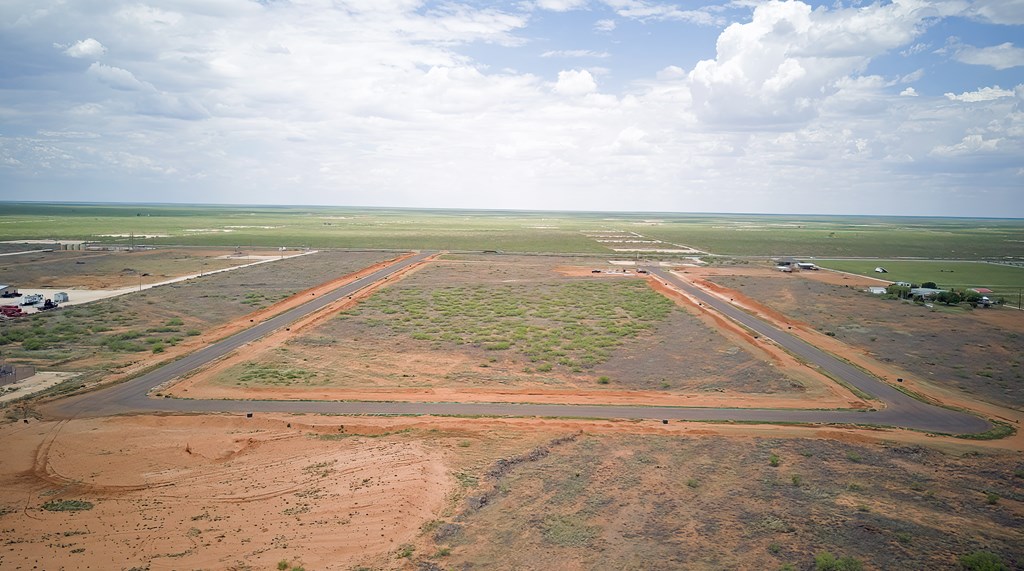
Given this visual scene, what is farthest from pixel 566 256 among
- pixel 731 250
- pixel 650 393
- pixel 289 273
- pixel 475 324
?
pixel 650 393

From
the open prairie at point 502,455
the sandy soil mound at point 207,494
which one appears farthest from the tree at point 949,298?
the sandy soil mound at point 207,494

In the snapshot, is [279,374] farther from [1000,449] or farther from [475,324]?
[1000,449]

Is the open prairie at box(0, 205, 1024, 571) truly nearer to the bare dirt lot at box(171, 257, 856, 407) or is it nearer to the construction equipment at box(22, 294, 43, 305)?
the bare dirt lot at box(171, 257, 856, 407)

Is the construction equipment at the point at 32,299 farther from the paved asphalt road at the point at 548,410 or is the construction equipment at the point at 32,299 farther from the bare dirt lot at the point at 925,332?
the bare dirt lot at the point at 925,332

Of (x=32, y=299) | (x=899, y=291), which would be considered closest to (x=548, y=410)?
(x=32, y=299)

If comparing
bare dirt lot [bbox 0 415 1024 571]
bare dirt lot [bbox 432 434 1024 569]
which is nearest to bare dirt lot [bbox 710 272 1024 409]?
bare dirt lot [bbox 0 415 1024 571]
